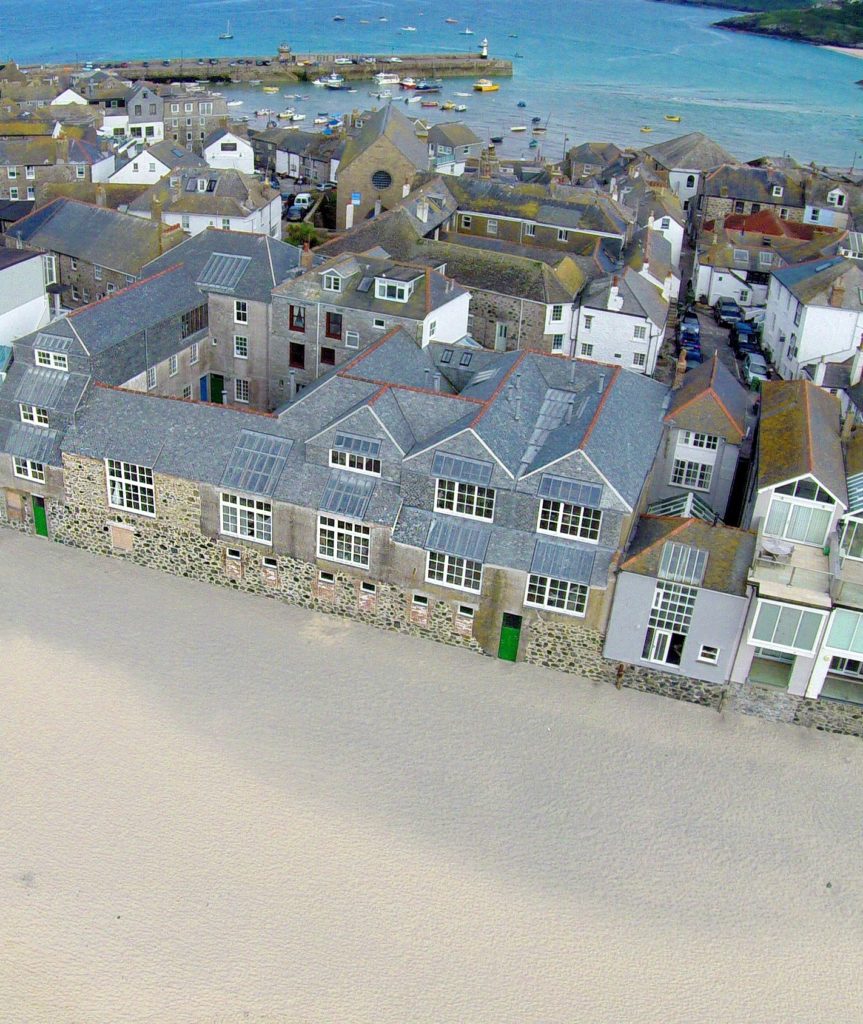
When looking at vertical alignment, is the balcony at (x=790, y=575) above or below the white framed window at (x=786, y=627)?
above

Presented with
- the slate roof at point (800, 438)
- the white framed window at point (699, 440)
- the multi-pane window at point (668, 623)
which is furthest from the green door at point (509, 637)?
the white framed window at point (699, 440)

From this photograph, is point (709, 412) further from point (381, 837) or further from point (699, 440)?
point (381, 837)

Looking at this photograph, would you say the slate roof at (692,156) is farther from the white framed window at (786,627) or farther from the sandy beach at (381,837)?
the sandy beach at (381,837)

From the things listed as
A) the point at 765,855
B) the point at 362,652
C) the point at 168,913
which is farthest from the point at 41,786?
the point at 765,855

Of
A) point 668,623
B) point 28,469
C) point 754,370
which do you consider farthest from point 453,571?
point 754,370

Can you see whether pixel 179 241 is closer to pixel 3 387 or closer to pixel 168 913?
pixel 3 387

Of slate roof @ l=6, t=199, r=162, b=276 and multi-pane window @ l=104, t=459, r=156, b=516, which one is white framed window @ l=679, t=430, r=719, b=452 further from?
slate roof @ l=6, t=199, r=162, b=276

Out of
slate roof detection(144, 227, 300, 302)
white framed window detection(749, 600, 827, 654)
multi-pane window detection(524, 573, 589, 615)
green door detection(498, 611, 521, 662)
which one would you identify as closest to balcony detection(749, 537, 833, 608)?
white framed window detection(749, 600, 827, 654)
